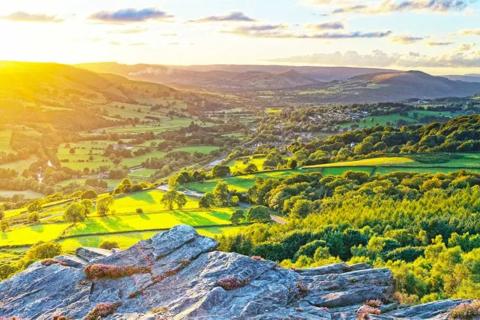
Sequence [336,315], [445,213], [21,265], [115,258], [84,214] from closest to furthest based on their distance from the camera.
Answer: [336,315]
[115,258]
[21,265]
[445,213]
[84,214]

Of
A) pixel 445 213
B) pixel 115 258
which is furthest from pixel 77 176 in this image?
pixel 115 258

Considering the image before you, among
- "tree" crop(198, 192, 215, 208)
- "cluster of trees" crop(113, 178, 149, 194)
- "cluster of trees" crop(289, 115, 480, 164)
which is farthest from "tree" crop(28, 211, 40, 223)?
"cluster of trees" crop(289, 115, 480, 164)

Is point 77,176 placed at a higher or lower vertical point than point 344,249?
lower

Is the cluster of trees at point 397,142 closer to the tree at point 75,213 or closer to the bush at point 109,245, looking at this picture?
the tree at point 75,213

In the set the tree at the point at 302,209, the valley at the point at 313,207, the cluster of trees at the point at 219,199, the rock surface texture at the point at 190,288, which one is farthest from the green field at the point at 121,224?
the rock surface texture at the point at 190,288

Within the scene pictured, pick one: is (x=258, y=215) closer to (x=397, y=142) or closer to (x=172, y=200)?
(x=172, y=200)

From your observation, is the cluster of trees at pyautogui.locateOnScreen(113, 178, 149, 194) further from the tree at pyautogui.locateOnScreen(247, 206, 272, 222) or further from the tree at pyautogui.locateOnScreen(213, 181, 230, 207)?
the tree at pyautogui.locateOnScreen(247, 206, 272, 222)

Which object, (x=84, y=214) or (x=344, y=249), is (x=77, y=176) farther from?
(x=344, y=249)
